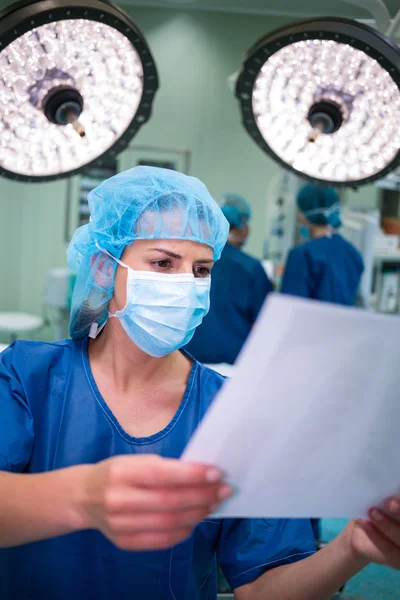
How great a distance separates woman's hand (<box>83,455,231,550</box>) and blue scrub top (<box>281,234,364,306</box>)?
8.41 ft

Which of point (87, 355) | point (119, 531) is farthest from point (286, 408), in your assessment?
point (87, 355)

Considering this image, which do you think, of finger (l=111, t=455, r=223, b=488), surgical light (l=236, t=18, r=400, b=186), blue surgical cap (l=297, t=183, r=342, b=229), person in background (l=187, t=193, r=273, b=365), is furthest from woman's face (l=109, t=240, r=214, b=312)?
blue surgical cap (l=297, t=183, r=342, b=229)

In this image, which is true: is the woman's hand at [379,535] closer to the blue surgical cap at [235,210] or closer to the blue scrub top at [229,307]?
the blue scrub top at [229,307]

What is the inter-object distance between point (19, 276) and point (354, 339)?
5139 millimetres

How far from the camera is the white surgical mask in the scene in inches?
46.6

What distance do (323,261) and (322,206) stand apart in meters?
0.37

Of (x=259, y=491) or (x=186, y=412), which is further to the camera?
(x=186, y=412)

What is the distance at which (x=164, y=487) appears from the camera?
63 cm

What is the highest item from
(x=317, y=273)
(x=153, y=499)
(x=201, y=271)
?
(x=317, y=273)

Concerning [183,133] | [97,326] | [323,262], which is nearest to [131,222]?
[97,326]

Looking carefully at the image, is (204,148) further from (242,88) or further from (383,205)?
(242,88)

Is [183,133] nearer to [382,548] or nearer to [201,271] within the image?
[201,271]

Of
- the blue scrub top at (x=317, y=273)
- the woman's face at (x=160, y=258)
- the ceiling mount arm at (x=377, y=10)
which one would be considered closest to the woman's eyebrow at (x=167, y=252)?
the woman's face at (x=160, y=258)

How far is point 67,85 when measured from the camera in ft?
3.81
